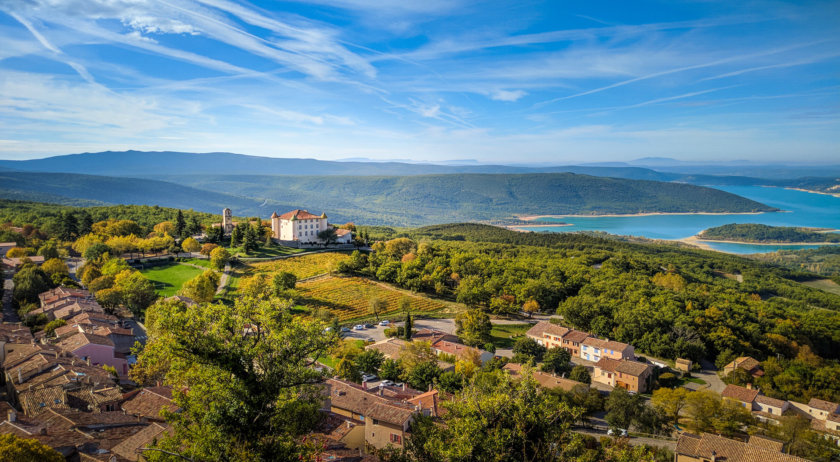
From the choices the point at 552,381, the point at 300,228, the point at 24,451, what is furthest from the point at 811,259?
the point at 24,451

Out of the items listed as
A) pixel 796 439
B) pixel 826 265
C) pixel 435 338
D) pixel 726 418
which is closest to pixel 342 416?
pixel 435 338

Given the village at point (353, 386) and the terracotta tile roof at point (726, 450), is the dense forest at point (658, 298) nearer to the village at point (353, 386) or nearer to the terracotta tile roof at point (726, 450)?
the village at point (353, 386)

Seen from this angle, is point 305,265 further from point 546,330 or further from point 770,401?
point 770,401

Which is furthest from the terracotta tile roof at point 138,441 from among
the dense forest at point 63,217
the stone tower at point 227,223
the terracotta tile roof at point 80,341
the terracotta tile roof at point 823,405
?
the dense forest at point 63,217

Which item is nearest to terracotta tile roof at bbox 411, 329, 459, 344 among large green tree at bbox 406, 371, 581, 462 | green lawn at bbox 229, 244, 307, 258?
large green tree at bbox 406, 371, 581, 462

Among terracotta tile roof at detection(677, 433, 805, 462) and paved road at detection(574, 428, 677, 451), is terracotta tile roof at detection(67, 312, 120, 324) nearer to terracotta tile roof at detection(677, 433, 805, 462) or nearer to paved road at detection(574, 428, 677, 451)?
paved road at detection(574, 428, 677, 451)
